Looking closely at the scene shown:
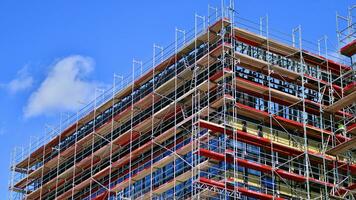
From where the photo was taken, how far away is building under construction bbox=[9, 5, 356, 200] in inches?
1887

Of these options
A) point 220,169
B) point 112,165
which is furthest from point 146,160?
point 220,169

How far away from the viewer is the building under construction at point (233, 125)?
157ft

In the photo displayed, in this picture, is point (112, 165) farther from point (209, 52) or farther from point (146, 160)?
point (209, 52)

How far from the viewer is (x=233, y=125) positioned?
157 feet

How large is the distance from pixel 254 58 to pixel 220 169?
662 cm

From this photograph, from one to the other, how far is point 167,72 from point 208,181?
33.1 feet

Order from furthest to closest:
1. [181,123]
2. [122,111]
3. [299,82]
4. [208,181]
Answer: [122,111], [299,82], [181,123], [208,181]

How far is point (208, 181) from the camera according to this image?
45594 millimetres

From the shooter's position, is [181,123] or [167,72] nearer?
[181,123]

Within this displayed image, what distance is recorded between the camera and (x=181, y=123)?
162 feet

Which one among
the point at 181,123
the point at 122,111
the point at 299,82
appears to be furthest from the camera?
the point at 122,111

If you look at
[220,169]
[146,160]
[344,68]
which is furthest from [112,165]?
[344,68]

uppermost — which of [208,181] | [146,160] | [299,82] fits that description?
[299,82]

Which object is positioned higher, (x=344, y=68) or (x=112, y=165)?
(x=344, y=68)
